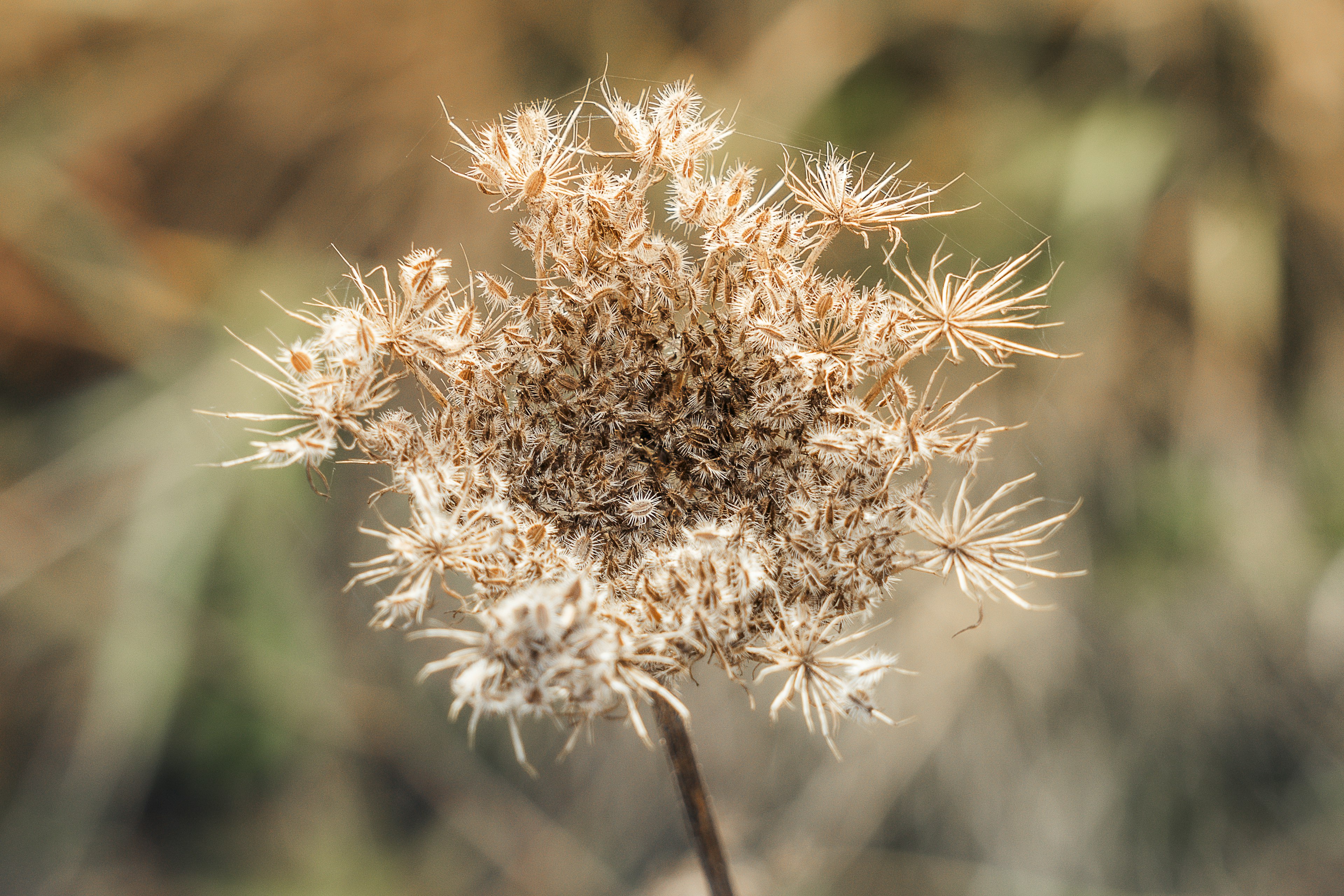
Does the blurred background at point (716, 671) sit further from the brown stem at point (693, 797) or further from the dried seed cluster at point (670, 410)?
the brown stem at point (693, 797)

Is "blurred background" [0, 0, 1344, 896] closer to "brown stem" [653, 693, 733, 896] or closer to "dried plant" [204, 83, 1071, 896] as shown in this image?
"dried plant" [204, 83, 1071, 896]

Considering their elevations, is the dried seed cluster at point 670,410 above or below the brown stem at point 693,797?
above

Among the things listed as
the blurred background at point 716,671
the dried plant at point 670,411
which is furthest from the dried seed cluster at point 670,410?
the blurred background at point 716,671

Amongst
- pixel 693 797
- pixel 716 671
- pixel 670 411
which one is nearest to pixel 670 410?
pixel 670 411

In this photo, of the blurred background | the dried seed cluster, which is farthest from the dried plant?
the blurred background

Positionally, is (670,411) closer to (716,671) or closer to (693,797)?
(693,797)

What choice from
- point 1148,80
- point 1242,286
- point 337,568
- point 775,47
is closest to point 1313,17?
point 1148,80
